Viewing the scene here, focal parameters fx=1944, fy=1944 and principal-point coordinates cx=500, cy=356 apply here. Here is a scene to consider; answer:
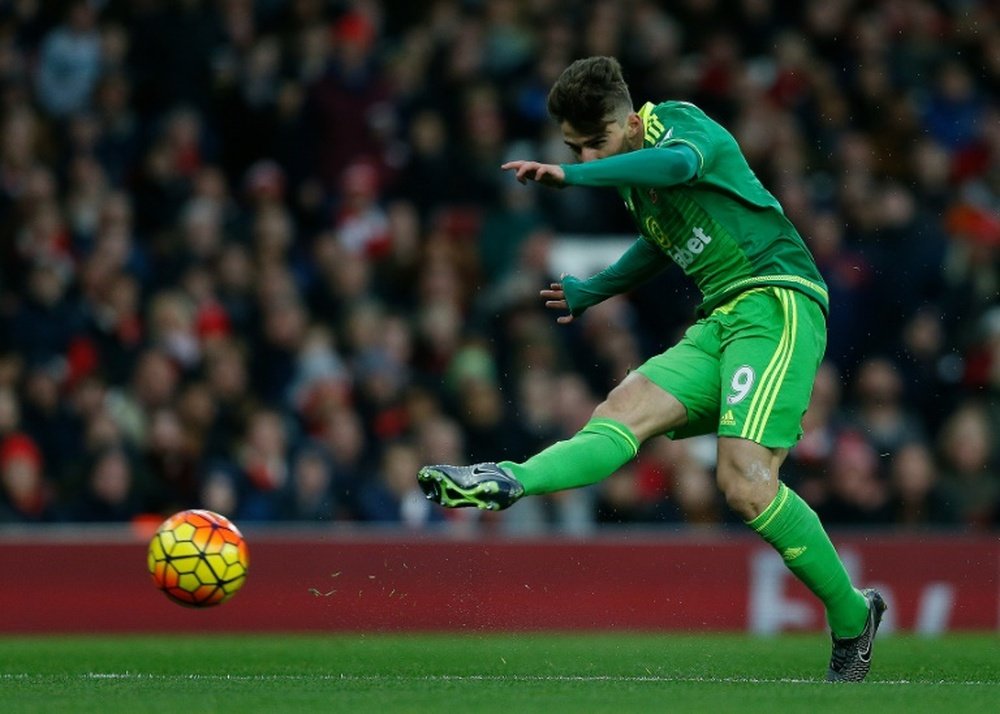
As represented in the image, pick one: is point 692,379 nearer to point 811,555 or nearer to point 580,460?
point 580,460

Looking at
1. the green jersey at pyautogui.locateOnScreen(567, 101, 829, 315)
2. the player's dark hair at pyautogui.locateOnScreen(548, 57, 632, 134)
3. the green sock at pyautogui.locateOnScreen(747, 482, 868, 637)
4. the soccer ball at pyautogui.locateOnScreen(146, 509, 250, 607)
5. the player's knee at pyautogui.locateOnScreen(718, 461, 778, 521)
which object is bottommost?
the soccer ball at pyautogui.locateOnScreen(146, 509, 250, 607)

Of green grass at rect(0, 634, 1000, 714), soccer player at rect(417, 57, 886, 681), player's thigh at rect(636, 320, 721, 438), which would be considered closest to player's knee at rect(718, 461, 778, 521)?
soccer player at rect(417, 57, 886, 681)

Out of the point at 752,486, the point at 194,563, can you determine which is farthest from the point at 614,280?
the point at 194,563

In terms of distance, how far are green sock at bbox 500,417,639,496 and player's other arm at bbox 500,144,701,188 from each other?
867 millimetres

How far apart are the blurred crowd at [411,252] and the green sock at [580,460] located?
15.3 ft

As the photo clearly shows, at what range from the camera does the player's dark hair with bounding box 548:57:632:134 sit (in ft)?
21.9

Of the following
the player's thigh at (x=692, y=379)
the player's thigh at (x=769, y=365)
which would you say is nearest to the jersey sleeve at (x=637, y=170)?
the player's thigh at (x=769, y=365)

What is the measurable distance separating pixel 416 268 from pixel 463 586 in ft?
8.14

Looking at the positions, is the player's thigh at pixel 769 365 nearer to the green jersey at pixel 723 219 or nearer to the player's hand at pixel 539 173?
the green jersey at pixel 723 219

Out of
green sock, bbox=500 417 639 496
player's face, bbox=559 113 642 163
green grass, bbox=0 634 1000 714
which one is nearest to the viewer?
green grass, bbox=0 634 1000 714

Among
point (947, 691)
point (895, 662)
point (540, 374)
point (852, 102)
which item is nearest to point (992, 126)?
point (852, 102)

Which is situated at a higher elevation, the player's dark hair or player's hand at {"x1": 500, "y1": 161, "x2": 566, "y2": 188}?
the player's dark hair

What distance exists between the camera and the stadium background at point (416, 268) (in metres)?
11.3

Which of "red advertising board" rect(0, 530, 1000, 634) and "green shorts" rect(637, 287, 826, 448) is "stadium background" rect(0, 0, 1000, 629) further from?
"green shorts" rect(637, 287, 826, 448)
